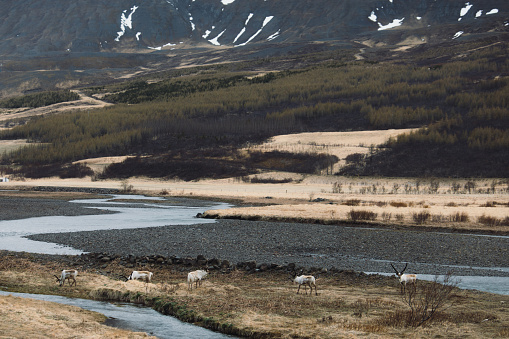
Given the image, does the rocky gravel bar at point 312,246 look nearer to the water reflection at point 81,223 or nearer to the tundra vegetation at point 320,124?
the water reflection at point 81,223

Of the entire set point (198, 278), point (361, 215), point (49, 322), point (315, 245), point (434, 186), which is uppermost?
point (49, 322)

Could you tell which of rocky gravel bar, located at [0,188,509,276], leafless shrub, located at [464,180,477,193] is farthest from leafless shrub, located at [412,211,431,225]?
leafless shrub, located at [464,180,477,193]

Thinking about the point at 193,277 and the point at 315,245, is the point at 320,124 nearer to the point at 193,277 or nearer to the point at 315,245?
the point at 315,245

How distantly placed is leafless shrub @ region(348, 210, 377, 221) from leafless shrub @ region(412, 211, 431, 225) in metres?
3.75

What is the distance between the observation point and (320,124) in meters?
159

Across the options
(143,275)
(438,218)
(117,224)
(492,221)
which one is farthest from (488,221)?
(143,275)

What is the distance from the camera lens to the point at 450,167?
112562 millimetres

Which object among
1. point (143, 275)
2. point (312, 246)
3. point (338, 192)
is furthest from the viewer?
point (338, 192)

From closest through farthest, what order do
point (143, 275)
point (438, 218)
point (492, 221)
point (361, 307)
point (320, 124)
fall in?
point (361, 307) → point (143, 275) → point (492, 221) → point (438, 218) → point (320, 124)

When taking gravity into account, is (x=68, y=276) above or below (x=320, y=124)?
below

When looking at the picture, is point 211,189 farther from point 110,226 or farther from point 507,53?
point 507,53

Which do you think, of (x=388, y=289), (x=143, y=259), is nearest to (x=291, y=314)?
(x=388, y=289)

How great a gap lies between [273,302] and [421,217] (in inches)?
1265

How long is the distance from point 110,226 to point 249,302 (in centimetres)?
2849
